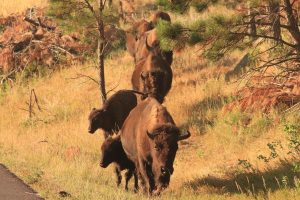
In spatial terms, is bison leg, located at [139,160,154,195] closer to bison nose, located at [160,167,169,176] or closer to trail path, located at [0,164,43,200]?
bison nose, located at [160,167,169,176]

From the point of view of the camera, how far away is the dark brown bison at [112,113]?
1448 centimetres

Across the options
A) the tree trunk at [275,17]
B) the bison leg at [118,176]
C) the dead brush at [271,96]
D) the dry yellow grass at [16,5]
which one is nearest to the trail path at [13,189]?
the bison leg at [118,176]

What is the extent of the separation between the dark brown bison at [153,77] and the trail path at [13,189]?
576cm

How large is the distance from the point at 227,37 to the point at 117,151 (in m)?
3.64

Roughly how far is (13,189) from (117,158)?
317 cm

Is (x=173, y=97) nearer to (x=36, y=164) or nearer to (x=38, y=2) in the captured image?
(x=36, y=164)

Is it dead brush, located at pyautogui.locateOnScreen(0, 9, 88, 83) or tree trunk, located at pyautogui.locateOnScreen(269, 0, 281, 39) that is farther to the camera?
dead brush, located at pyautogui.locateOnScreen(0, 9, 88, 83)

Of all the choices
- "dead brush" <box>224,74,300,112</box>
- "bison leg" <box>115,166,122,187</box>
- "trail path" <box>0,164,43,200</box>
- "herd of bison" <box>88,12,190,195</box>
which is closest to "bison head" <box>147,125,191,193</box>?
"herd of bison" <box>88,12,190,195</box>

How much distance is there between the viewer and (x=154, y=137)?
9.59m

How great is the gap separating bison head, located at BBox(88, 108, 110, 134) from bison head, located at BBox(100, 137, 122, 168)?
88.9 inches

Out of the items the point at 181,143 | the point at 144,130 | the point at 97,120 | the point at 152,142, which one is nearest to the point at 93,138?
the point at 97,120

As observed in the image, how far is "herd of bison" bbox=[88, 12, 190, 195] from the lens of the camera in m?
9.59

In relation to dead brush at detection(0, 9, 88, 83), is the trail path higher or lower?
lower

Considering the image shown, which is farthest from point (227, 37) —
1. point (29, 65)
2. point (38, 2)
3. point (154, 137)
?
point (38, 2)
